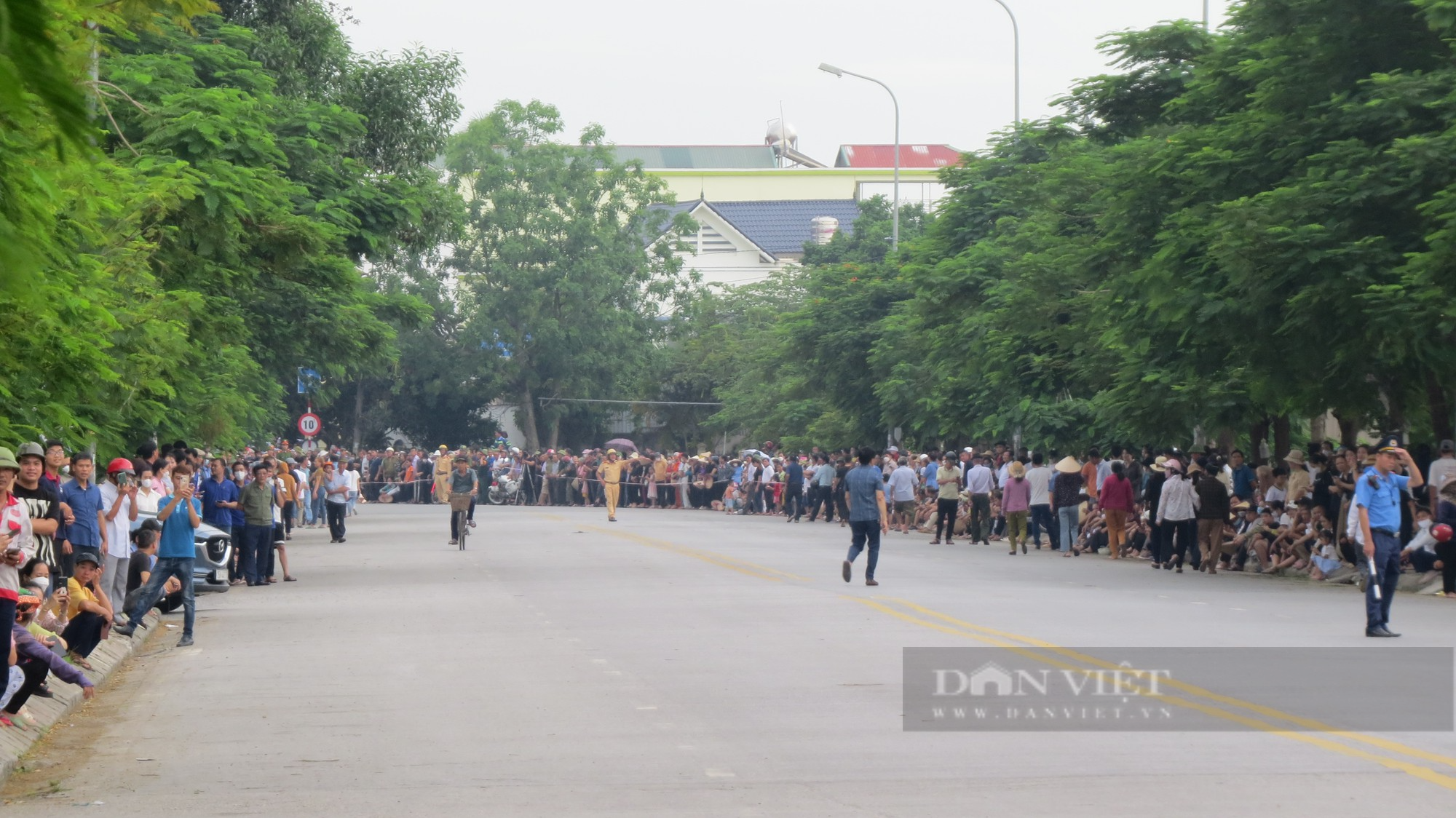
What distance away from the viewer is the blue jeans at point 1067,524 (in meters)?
30.8

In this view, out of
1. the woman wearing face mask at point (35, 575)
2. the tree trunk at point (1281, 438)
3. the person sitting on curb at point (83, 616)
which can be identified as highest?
the tree trunk at point (1281, 438)

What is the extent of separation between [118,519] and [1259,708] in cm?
1045

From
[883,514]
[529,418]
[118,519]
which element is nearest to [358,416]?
[529,418]

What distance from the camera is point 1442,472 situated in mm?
21484

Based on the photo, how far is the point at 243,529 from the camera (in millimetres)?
23828

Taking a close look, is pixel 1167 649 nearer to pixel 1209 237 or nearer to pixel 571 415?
pixel 1209 237

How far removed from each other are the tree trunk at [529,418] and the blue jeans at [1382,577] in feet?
227

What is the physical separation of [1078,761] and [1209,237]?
51.0ft

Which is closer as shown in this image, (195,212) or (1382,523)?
(1382,523)

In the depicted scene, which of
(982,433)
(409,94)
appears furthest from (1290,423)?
(409,94)

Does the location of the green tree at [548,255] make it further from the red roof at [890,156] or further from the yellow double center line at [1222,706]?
the yellow double center line at [1222,706]

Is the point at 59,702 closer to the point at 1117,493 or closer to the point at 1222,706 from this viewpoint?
the point at 1222,706

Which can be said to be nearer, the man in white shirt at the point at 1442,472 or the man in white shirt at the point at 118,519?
the man in white shirt at the point at 118,519

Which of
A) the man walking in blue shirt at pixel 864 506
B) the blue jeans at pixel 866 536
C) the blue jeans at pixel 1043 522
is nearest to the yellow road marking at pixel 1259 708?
the blue jeans at pixel 866 536
